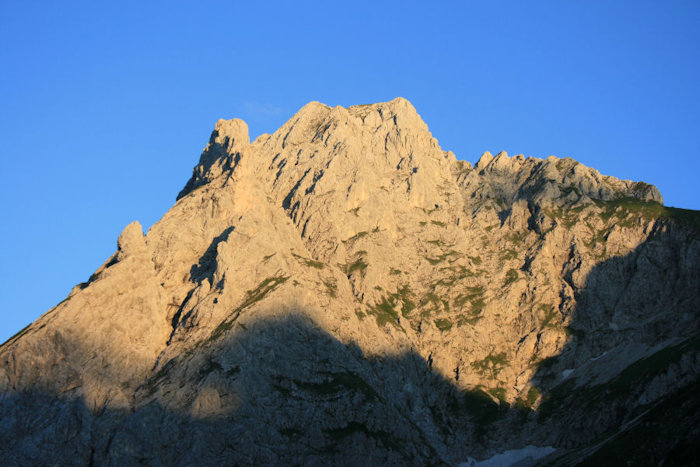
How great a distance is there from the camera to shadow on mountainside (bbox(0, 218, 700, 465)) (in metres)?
156

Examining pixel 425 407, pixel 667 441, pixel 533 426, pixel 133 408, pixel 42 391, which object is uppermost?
pixel 42 391

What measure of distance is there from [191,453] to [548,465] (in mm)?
79173

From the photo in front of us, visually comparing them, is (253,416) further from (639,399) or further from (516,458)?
(639,399)

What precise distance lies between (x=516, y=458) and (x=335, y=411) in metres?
47.2

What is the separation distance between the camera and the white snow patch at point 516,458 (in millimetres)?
179350

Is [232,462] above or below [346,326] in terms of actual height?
below

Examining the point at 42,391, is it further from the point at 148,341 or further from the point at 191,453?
the point at 191,453

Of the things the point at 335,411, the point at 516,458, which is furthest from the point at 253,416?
the point at 516,458

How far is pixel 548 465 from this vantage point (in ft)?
553

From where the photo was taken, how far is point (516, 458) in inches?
7165

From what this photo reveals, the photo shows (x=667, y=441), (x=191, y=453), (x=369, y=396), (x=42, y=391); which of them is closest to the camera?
(x=667, y=441)

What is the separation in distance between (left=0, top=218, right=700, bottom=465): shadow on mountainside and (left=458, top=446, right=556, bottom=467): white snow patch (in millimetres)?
2086

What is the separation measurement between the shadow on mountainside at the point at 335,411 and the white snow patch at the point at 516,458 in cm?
209

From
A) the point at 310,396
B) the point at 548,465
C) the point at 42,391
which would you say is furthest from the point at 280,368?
the point at 548,465
